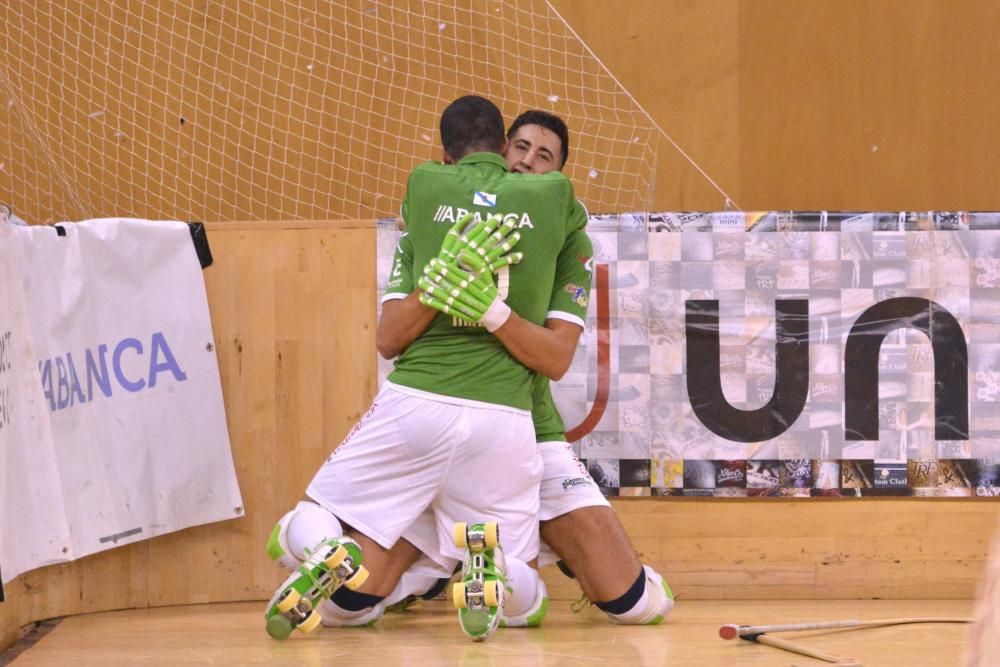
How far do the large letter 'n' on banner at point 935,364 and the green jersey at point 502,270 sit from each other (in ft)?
4.35

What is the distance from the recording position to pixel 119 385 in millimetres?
4199

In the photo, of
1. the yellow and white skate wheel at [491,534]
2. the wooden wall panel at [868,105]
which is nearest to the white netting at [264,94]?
the wooden wall panel at [868,105]

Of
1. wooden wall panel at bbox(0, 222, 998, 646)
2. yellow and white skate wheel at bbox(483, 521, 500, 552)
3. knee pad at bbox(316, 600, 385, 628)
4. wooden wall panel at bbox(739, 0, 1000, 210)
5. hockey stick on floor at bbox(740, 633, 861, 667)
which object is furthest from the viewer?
wooden wall panel at bbox(739, 0, 1000, 210)

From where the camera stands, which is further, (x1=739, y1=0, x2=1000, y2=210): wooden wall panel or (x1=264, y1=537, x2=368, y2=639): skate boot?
(x1=739, y1=0, x2=1000, y2=210): wooden wall panel

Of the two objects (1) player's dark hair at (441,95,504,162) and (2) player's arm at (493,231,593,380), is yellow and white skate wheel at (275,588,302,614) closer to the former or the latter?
(2) player's arm at (493,231,593,380)

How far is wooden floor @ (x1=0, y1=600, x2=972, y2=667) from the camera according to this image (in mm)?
3236

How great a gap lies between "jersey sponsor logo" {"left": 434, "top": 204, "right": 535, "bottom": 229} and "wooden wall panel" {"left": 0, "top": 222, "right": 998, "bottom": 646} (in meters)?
0.91

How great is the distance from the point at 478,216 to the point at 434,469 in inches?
29.0

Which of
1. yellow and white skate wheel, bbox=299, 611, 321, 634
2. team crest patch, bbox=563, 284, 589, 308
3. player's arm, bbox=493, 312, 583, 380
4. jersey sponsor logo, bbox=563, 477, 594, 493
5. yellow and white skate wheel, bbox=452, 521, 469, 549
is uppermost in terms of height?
team crest patch, bbox=563, 284, 589, 308

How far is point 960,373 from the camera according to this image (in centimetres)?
448

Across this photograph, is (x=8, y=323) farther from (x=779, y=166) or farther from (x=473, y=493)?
(x=779, y=166)

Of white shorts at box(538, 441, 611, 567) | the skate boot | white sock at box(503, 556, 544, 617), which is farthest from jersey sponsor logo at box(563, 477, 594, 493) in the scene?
the skate boot

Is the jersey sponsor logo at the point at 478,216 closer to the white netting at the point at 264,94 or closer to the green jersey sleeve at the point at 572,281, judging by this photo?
the green jersey sleeve at the point at 572,281

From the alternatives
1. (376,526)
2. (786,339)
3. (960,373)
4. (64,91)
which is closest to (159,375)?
(376,526)
